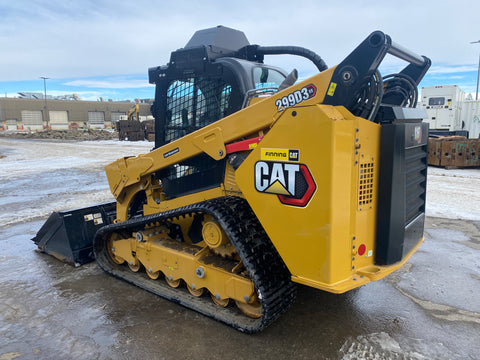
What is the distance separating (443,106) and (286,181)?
58.4ft

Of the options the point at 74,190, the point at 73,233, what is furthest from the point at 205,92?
the point at 74,190

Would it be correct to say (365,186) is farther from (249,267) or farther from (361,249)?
(249,267)

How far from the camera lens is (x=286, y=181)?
2.61 metres

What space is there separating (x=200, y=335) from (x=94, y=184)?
26.6 feet

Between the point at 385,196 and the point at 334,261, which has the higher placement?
the point at 385,196

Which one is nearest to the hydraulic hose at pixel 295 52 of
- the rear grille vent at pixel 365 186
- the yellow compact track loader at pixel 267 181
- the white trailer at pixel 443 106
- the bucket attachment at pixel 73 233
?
the yellow compact track loader at pixel 267 181

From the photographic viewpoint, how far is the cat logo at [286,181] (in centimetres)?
251

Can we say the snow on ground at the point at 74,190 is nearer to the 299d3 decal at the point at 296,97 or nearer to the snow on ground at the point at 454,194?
the snow on ground at the point at 454,194

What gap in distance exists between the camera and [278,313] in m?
2.91

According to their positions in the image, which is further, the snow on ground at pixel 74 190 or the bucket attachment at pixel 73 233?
the snow on ground at pixel 74 190

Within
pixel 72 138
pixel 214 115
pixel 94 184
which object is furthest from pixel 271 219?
pixel 72 138

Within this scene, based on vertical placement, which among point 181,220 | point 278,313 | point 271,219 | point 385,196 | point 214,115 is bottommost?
point 278,313

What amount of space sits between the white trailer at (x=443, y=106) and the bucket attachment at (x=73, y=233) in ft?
53.6

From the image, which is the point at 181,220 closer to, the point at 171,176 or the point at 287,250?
the point at 171,176
